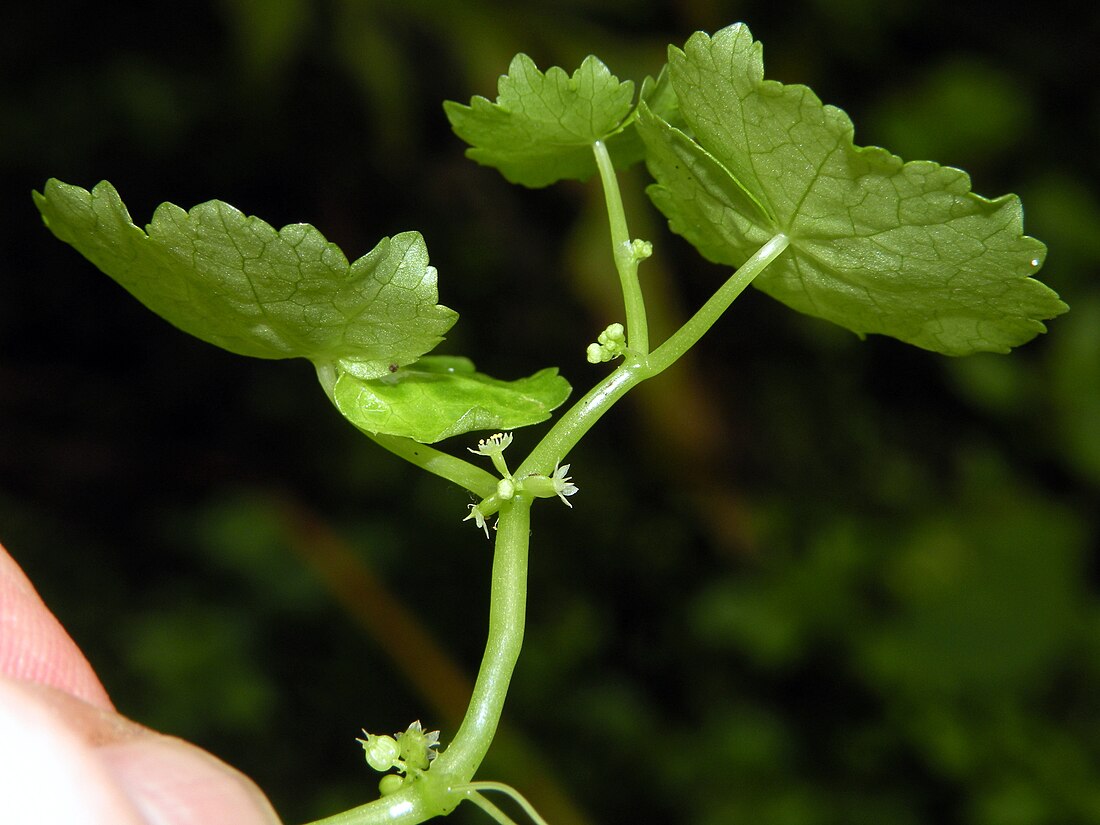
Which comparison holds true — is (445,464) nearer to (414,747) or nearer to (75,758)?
(414,747)

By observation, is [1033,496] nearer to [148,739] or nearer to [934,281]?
[934,281]

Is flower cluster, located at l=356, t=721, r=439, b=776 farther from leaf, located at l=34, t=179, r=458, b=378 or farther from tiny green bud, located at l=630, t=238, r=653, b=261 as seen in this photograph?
tiny green bud, located at l=630, t=238, r=653, b=261

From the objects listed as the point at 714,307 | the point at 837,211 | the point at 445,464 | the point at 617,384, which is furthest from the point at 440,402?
the point at 837,211

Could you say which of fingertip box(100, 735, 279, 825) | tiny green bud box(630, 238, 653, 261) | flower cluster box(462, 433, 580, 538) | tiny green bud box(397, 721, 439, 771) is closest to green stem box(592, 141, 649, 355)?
tiny green bud box(630, 238, 653, 261)

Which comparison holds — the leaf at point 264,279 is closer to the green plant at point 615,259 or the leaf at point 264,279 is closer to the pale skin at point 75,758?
the green plant at point 615,259

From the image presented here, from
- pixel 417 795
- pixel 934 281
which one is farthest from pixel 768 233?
pixel 417 795

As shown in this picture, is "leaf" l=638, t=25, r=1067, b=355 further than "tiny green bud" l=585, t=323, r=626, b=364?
No

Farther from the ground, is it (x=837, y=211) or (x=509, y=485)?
(x=837, y=211)
